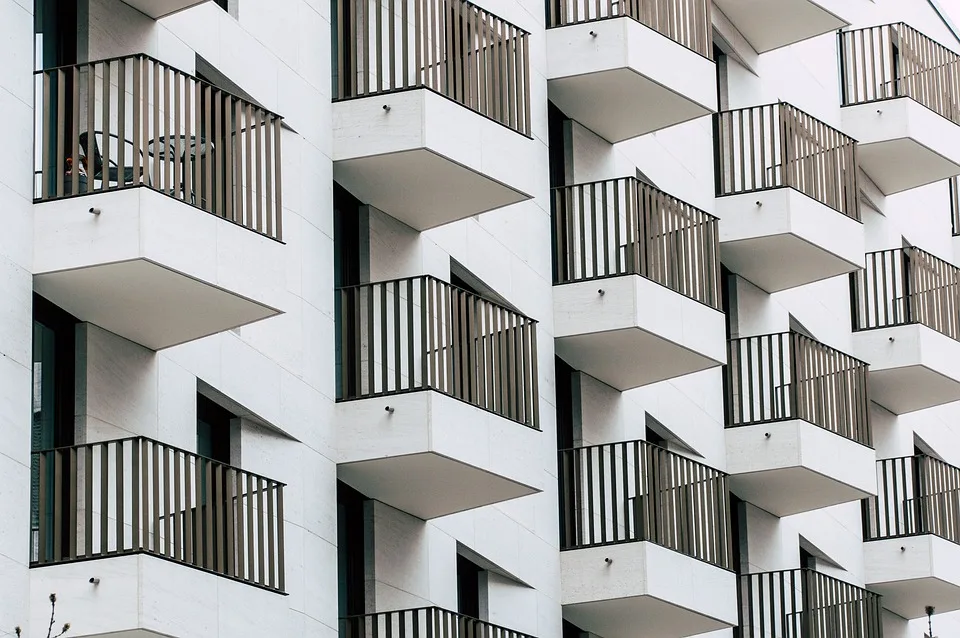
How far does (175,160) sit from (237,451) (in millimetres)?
3476

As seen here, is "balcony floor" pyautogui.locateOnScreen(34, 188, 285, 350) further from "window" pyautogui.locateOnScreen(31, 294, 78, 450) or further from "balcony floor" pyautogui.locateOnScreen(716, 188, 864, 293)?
"balcony floor" pyautogui.locateOnScreen(716, 188, 864, 293)

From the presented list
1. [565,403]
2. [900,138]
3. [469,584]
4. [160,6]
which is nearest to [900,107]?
[900,138]

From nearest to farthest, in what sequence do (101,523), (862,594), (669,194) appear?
(101,523), (669,194), (862,594)

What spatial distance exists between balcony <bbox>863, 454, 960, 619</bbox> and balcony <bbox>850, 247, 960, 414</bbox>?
1335mm

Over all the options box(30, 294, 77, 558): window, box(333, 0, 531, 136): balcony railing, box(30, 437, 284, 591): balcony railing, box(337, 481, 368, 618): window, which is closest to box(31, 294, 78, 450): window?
box(30, 294, 77, 558): window

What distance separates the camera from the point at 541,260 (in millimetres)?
27406

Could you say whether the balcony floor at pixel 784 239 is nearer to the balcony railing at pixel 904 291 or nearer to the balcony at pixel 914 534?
the balcony railing at pixel 904 291

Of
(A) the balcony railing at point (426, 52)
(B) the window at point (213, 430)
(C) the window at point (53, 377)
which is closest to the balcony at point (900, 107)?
(A) the balcony railing at point (426, 52)

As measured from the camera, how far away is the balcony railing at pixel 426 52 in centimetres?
2359

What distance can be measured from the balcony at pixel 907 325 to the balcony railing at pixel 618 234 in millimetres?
8179

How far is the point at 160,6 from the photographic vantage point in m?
20.1

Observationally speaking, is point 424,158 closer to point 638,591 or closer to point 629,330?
point 629,330

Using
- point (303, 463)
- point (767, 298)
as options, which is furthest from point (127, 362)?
point (767, 298)

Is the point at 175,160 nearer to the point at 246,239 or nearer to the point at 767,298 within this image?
the point at 246,239
